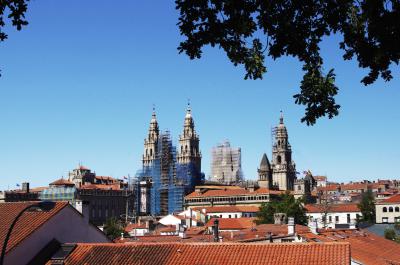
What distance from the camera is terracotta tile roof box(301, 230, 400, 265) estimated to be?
108 ft

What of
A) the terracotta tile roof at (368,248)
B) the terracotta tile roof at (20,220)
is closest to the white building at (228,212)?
the terracotta tile roof at (368,248)

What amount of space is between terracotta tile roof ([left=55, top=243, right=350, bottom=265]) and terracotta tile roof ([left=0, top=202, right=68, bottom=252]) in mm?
1593

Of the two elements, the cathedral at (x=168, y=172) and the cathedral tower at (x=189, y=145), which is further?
the cathedral tower at (x=189, y=145)

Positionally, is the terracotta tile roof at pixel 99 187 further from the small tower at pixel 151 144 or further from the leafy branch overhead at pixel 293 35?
the leafy branch overhead at pixel 293 35

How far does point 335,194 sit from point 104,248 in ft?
591

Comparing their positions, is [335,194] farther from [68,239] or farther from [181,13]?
[181,13]

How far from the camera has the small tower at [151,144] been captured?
19325 cm

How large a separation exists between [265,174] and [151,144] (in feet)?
110

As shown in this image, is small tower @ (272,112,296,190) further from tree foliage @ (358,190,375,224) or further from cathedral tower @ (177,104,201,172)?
tree foliage @ (358,190,375,224)

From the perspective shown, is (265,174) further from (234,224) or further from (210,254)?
(210,254)

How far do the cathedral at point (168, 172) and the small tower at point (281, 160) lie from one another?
20.3 metres

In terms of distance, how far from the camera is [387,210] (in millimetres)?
113125

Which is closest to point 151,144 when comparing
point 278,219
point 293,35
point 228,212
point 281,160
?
point 281,160

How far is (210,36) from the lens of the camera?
9680 mm
